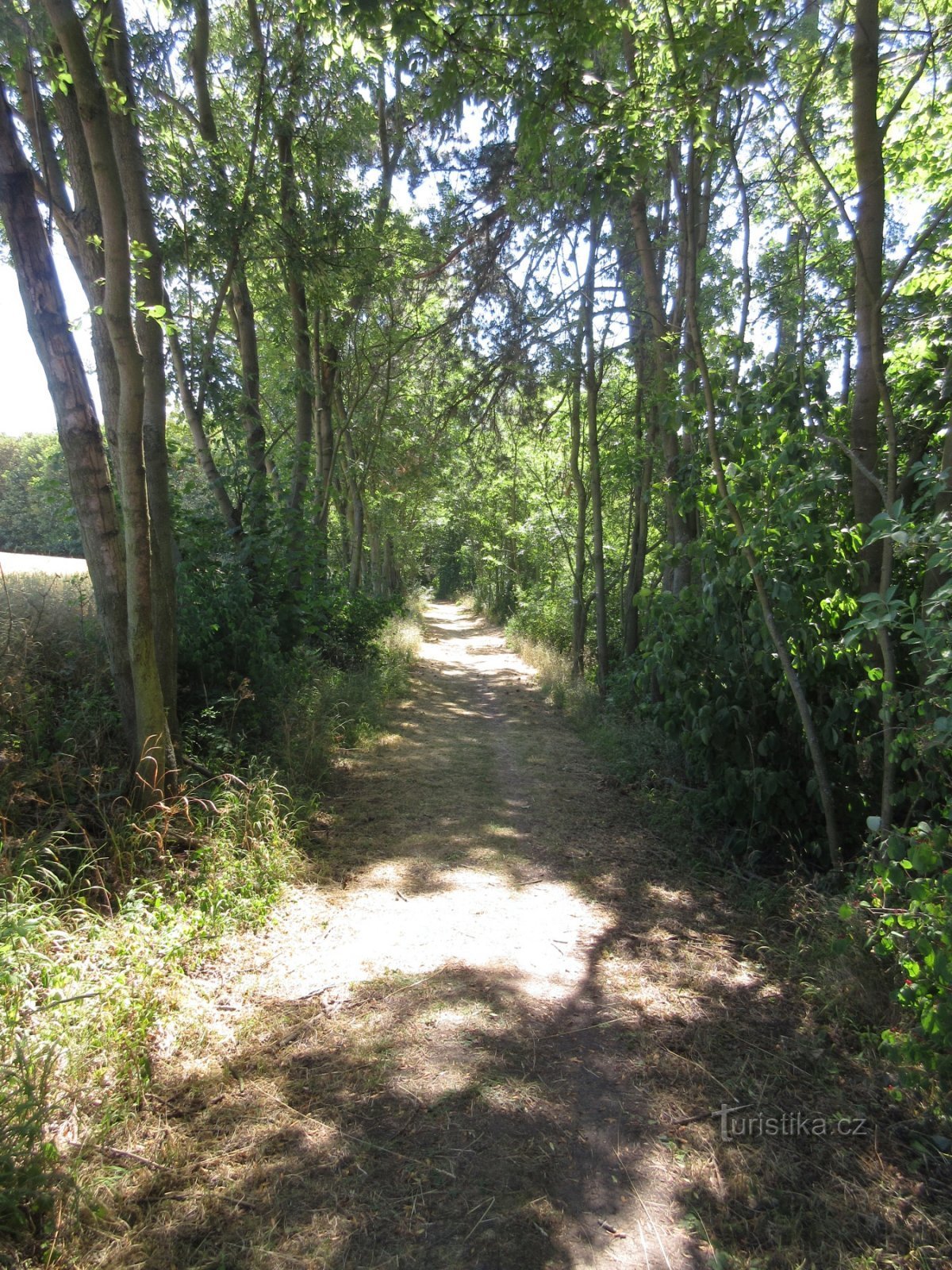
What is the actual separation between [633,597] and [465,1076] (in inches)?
147

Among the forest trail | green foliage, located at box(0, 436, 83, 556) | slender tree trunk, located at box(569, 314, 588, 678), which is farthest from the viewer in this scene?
green foliage, located at box(0, 436, 83, 556)

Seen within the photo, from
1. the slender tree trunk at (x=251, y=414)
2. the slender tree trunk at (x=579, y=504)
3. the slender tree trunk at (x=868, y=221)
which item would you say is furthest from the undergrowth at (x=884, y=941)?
the slender tree trunk at (x=579, y=504)

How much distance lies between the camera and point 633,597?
18.1ft

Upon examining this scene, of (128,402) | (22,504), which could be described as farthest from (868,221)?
(22,504)

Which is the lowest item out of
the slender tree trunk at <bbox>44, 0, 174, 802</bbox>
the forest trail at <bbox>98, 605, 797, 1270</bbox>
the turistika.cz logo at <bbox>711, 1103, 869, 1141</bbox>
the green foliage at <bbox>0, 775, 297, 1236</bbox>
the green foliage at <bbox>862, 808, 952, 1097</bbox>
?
the forest trail at <bbox>98, 605, 797, 1270</bbox>

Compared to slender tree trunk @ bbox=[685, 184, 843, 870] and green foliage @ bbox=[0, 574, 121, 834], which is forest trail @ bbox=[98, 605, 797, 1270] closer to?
slender tree trunk @ bbox=[685, 184, 843, 870]

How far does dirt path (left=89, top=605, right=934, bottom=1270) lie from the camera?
2.06 metres

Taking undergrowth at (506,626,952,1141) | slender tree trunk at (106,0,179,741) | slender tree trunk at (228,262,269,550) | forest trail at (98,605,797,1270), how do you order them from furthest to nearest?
slender tree trunk at (228,262,269,550), slender tree trunk at (106,0,179,741), undergrowth at (506,626,952,1141), forest trail at (98,605,797,1270)

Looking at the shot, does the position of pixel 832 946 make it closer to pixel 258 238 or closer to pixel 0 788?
pixel 0 788

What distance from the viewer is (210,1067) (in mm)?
2715

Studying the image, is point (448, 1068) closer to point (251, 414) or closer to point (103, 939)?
point (103, 939)

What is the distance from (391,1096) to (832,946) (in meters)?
1.86

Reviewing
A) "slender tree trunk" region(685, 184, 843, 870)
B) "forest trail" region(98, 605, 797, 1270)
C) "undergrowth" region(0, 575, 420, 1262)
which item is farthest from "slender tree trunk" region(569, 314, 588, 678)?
"forest trail" region(98, 605, 797, 1270)

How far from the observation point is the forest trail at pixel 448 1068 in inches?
81.2
